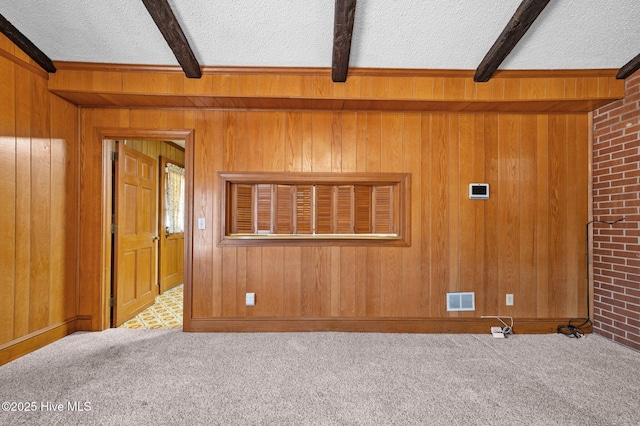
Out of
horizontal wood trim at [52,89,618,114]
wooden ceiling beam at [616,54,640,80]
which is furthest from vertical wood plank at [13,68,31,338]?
wooden ceiling beam at [616,54,640,80]

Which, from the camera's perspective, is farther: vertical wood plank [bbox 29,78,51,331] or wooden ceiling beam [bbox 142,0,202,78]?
vertical wood plank [bbox 29,78,51,331]

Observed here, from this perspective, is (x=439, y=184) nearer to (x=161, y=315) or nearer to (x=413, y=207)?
(x=413, y=207)

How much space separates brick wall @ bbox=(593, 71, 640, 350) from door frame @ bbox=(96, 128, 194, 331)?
3.97 metres

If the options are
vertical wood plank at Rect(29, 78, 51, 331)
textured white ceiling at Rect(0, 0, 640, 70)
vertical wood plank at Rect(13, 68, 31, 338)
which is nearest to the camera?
textured white ceiling at Rect(0, 0, 640, 70)

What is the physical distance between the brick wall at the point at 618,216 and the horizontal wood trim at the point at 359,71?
1.33 feet

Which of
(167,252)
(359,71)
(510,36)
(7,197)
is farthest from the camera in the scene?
(167,252)

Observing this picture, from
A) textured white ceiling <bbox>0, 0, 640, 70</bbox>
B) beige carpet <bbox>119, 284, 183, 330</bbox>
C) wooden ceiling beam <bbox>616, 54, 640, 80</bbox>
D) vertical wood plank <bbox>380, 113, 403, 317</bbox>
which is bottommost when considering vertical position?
beige carpet <bbox>119, 284, 183, 330</bbox>

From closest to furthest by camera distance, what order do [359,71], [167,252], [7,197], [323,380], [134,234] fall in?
[323,380], [7,197], [359,71], [134,234], [167,252]

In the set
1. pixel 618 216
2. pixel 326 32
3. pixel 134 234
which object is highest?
pixel 326 32

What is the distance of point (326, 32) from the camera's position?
2.23 m

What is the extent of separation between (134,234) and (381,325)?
2.92 meters

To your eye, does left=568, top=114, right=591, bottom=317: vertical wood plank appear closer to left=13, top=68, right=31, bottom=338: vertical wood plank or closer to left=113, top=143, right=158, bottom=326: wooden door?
left=113, top=143, right=158, bottom=326: wooden door

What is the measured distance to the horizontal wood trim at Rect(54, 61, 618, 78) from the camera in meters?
2.61

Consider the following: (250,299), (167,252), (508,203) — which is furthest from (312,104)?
(167,252)
